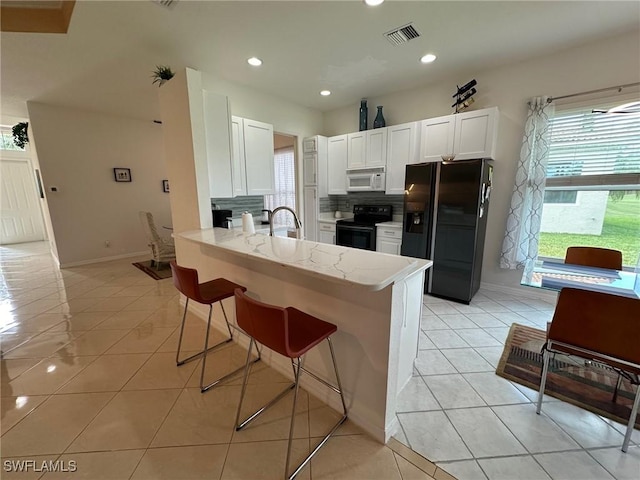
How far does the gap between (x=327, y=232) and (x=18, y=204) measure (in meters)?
8.39

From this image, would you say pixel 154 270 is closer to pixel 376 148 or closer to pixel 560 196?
pixel 376 148

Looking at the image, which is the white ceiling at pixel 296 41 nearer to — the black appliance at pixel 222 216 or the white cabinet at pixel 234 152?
the white cabinet at pixel 234 152

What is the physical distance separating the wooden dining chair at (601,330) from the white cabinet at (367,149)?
290 centimetres

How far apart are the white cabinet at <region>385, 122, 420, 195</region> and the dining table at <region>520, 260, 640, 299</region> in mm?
2010

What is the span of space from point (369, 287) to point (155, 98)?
16.1 ft

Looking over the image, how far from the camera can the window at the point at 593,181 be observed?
2678 mm

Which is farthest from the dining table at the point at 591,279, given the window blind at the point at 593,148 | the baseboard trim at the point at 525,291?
the window blind at the point at 593,148

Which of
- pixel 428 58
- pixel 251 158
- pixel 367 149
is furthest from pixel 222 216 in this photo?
pixel 428 58

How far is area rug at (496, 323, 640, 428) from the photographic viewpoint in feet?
5.45

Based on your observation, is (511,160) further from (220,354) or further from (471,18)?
(220,354)

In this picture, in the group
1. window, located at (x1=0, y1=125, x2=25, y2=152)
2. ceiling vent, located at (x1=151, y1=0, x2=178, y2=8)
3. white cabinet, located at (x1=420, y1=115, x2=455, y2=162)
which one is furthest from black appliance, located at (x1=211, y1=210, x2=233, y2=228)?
window, located at (x1=0, y1=125, x2=25, y2=152)

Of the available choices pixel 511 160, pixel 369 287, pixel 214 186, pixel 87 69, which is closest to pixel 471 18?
pixel 511 160

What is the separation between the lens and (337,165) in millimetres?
4406

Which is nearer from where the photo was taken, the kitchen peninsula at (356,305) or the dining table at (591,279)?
the kitchen peninsula at (356,305)
